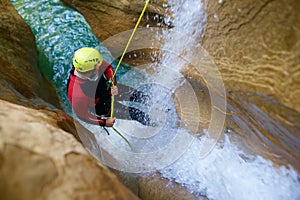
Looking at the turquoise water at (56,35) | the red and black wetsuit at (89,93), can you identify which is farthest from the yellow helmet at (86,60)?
the turquoise water at (56,35)

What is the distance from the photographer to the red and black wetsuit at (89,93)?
2.87 metres

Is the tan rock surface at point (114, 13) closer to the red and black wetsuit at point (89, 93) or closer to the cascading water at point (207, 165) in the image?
the cascading water at point (207, 165)

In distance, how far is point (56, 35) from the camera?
17.1 ft

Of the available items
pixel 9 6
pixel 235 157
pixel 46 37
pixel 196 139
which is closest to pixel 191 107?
pixel 196 139

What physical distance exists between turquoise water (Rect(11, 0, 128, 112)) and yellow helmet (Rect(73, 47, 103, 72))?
6.31ft

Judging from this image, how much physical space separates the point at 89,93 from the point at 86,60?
1.12 feet

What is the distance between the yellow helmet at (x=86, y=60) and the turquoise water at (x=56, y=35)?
1.92 metres

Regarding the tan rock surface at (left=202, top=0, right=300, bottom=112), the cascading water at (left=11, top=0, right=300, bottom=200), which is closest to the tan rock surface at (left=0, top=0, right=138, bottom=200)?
the tan rock surface at (left=202, top=0, right=300, bottom=112)

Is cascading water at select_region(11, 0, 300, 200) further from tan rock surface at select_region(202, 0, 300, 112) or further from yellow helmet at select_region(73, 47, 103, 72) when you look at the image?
yellow helmet at select_region(73, 47, 103, 72)

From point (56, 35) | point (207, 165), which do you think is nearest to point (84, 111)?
point (207, 165)

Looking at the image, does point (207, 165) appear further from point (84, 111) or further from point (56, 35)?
point (56, 35)

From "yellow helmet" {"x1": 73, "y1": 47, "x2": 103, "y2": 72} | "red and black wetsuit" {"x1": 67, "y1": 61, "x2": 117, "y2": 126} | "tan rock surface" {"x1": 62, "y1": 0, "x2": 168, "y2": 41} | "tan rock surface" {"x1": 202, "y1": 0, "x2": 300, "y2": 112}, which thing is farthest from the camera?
"tan rock surface" {"x1": 62, "y1": 0, "x2": 168, "y2": 41}

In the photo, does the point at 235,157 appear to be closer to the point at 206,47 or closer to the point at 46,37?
the point at 206,47

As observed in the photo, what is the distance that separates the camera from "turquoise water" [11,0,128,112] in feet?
16.2
